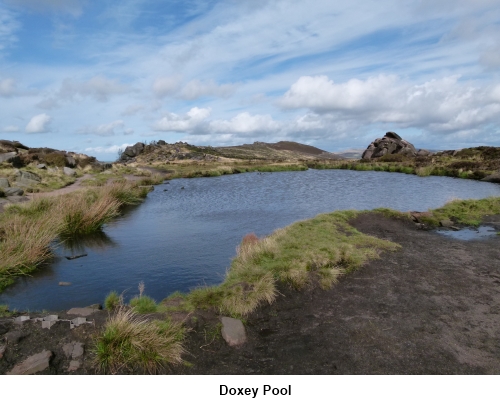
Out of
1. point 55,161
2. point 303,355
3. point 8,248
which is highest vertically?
point 55,161

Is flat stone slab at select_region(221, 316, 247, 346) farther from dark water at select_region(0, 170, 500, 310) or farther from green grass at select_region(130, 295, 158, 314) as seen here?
dark water at select_region(0, 170, 500, 310)

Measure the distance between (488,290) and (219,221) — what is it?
1361 centimetres

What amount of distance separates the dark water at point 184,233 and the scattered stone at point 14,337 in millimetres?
3015

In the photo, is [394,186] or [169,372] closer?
[169,372]

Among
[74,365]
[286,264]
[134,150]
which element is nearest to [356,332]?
[286,264]

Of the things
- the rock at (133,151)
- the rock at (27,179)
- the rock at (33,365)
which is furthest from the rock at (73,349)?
the rock at (133,151)

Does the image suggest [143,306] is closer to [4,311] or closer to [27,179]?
[4,311]

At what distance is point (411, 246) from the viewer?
1379 cm

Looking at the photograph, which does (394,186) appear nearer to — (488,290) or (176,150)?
(488,290)

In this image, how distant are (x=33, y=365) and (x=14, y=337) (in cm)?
98

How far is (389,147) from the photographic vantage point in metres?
75.8

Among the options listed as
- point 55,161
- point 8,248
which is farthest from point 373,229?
point 55,161

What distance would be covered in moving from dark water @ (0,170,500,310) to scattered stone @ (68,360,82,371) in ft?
13.0

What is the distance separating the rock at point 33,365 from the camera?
602 centimetres
